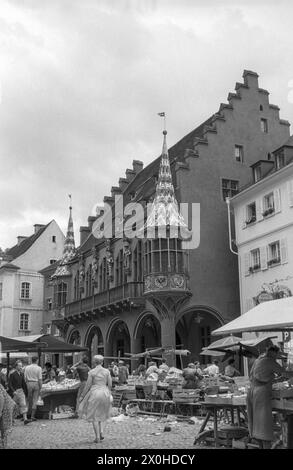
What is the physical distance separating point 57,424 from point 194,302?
16.1 metres

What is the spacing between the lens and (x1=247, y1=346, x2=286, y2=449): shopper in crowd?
969 centimetres

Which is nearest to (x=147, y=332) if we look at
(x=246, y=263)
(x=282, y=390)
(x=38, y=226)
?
(x=246, y=263)

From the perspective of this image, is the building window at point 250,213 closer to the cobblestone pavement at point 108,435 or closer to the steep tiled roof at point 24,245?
the cobblestone pavement at point 108,435

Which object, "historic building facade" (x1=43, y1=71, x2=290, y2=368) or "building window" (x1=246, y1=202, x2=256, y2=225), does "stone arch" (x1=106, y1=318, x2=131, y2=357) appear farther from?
"building window" (x1=246, y1=202, x2=256, y2=225)

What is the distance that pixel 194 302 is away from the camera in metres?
31.7

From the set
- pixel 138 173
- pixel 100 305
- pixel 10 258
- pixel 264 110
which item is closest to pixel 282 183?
pixel 264 110

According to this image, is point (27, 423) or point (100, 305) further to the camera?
point (100, 305)

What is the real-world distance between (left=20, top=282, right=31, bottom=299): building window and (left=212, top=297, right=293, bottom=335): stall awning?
4955 centimetres

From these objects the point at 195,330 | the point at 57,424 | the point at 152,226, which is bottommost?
the point at 57,424

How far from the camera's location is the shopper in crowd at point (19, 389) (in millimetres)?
16938

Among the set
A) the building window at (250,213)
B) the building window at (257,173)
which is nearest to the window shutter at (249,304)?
the building window at (250,213)

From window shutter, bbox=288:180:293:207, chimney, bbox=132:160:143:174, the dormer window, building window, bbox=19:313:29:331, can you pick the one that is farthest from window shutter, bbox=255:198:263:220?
building window, bbox=19:313:29:331

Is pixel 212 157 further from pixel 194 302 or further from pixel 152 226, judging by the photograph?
pixel 194 302
